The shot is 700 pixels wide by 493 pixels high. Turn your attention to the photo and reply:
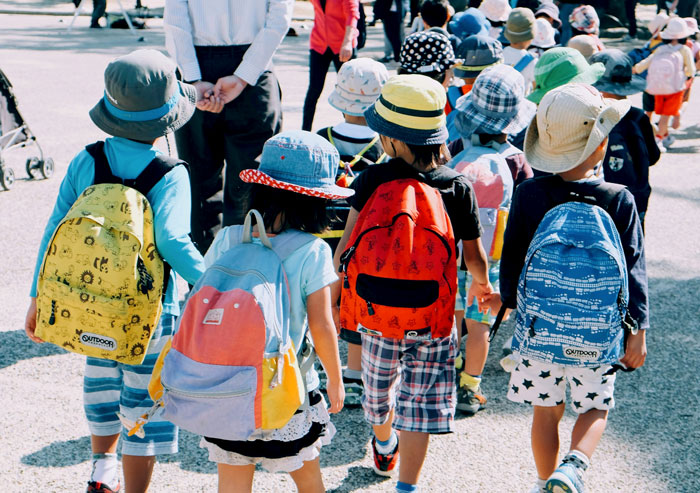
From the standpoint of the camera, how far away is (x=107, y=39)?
667 inches

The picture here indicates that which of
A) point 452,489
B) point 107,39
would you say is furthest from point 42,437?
point 107,39

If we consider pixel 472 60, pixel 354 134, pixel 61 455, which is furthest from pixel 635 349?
pixel 472 60

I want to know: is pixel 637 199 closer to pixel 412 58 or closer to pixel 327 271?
pixel 412 58

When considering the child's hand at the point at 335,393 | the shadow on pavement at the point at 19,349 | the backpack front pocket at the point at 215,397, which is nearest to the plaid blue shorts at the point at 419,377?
the child's hand at the point at 335,393

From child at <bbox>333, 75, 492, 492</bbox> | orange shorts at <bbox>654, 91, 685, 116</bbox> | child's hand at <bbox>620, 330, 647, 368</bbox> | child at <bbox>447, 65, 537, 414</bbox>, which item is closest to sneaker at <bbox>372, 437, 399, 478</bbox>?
child at <bbox>333, 75, 492, 492</bbox>

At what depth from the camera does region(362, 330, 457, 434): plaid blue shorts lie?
303 centimetres

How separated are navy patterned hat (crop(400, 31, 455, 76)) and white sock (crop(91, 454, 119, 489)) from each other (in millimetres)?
2823

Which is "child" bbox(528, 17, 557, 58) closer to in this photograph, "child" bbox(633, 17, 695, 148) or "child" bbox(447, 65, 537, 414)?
"child" bbox(633, 17, 695, 148)

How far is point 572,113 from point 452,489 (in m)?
1.55

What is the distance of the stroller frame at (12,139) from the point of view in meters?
6.68

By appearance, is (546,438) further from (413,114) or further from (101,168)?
(101,168)

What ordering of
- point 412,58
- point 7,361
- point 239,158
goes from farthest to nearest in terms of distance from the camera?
point 412,58, point 239,158, point 7,361

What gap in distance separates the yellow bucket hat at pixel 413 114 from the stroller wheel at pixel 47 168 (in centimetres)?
507

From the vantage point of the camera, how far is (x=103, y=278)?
2611 mm
